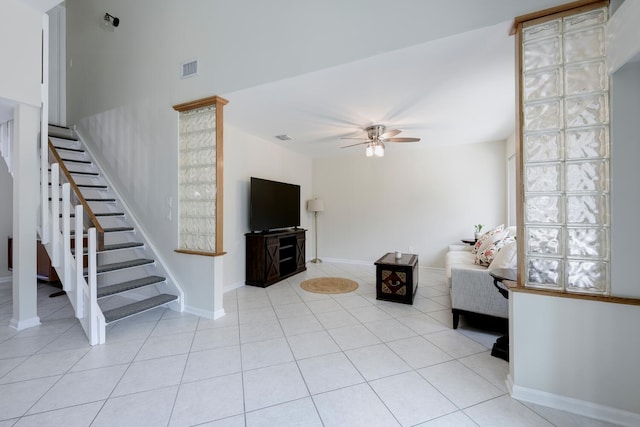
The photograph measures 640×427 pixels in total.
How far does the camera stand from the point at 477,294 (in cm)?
254

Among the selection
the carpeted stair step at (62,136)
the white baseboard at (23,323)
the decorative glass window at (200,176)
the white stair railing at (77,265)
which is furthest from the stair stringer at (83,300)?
the carpeted stair step at (62,136)

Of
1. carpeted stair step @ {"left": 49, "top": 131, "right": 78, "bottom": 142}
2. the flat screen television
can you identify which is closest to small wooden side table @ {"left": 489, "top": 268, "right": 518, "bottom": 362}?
the flat screen television

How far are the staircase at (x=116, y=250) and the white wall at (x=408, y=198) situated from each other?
3.35m

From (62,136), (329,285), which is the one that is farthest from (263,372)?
(62,136)

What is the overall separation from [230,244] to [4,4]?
10.6 ft

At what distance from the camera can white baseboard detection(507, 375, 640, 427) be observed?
1.48 meters

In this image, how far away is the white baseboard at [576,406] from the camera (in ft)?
4.84

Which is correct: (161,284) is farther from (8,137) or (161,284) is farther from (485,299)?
(485,299)

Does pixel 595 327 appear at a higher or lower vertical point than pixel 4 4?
lower

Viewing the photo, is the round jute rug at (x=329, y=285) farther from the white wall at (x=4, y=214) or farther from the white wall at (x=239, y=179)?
the white wall at (x=4, y=214)

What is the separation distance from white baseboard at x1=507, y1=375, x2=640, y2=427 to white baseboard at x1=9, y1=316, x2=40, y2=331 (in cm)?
423

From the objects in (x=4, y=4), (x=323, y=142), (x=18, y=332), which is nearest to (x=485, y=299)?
(x=323, y=142)

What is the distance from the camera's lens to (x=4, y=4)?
2471 mm

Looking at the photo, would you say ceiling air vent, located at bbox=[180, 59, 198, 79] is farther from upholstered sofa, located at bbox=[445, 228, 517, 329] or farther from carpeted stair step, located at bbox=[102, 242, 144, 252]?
upholstered sofa, located at bbox=[445, 228, 517, 329]
